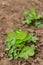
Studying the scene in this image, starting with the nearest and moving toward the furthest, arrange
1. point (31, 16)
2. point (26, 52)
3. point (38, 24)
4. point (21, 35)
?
point (26, 52), point (21, 35), point (38, 24), point (31, 16)

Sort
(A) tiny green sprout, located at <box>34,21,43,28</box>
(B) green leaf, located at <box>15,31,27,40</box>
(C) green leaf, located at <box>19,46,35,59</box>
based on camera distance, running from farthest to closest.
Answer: (A) tiny green sprout, located at <box>34,21,43,28</box>, (B) green leaf, located at <box>15,31,27,40</box>, (C) green leaf, located at <box>19,46,35,59</box>

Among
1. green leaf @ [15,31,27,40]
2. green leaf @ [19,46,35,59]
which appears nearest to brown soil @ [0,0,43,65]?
green leaf @ [19,46,35,59]

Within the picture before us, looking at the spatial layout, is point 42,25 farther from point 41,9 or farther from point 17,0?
point 17,0

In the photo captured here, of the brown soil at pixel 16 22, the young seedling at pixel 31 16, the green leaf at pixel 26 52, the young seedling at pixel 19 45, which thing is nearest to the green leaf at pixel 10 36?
the young seedling at pixel 19 45

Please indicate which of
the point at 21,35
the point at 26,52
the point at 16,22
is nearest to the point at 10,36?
the point at 21,35

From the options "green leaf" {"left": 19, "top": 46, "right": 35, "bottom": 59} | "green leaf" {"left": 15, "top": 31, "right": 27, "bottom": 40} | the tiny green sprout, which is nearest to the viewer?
"green leaf" {"left": 19, "top": 46, "right": 35, "bottom": 59}

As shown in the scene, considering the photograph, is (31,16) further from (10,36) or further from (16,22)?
(10,36)

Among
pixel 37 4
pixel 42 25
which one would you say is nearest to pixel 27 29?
pixel 42 25

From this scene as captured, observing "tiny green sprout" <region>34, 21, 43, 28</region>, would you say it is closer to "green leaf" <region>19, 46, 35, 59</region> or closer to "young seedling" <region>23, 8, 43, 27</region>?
"young seedling" <region>23, 8, 43, 27</region>
